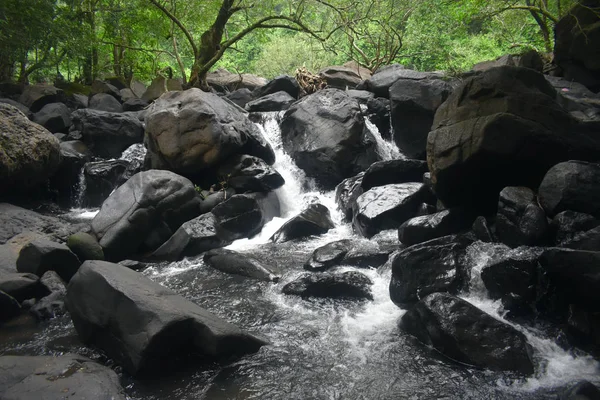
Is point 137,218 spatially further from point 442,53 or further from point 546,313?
point 442,53

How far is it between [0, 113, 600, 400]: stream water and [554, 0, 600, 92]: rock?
361 inches

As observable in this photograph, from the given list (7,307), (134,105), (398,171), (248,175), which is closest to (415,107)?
(398,171)

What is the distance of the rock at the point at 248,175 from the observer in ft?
34.5

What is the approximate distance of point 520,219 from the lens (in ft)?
19.8

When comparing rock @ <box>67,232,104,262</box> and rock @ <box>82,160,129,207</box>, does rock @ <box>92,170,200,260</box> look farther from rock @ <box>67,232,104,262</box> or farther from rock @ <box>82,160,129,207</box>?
rock @ <box>82,160,129,207</box>

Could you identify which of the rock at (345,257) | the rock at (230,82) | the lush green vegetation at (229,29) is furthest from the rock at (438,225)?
the rock at (230,82)

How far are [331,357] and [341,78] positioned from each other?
15.0m

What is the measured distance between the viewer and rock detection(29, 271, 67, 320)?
223 inches

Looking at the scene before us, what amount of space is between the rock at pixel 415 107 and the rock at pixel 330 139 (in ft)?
3.18

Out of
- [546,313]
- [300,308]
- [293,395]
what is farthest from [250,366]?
[546,313]

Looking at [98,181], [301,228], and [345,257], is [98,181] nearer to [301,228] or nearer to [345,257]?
[301,228]

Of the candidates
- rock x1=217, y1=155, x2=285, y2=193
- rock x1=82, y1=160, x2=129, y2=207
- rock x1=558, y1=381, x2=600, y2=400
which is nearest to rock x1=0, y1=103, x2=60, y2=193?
rock x1=82, y1=160, x2=129, y2=207

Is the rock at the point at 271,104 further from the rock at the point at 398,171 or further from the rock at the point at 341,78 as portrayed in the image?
the rock at the point at 398,171

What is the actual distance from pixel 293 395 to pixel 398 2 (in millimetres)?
18624
